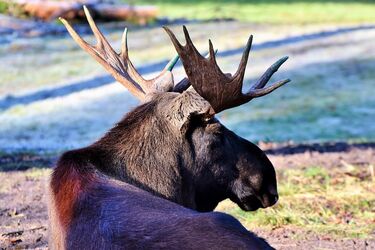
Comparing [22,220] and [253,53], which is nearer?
[22,220]

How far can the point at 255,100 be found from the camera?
1652 cm

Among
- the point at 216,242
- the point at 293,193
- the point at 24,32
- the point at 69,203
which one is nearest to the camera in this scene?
the point at 216,242

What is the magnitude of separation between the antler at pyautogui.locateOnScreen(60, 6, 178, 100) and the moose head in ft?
0.68

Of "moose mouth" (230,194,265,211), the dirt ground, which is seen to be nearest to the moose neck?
"moose mouth" (230,194,265,211)

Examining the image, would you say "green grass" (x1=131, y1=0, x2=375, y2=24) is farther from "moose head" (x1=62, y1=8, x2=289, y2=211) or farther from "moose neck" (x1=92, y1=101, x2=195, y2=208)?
"moose neck" (x1=92, y1=101, x2=195, y2=208)

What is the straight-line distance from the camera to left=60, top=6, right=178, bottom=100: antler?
6.50 m

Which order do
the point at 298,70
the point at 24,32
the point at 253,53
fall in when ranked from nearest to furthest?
the point at 298,70, the point at 253,53, the point at 24,32

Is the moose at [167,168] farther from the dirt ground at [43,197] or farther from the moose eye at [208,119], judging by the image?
the dirt ground at [43,197]

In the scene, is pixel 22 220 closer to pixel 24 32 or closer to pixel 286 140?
pixel 286 140

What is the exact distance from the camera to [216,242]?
457cm

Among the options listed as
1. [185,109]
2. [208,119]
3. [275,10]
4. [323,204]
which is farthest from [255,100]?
[275,10]

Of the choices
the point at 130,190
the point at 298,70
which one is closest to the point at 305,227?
the point at 130,190

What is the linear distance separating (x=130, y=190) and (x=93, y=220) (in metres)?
0.52

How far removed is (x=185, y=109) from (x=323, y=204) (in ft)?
9.73
